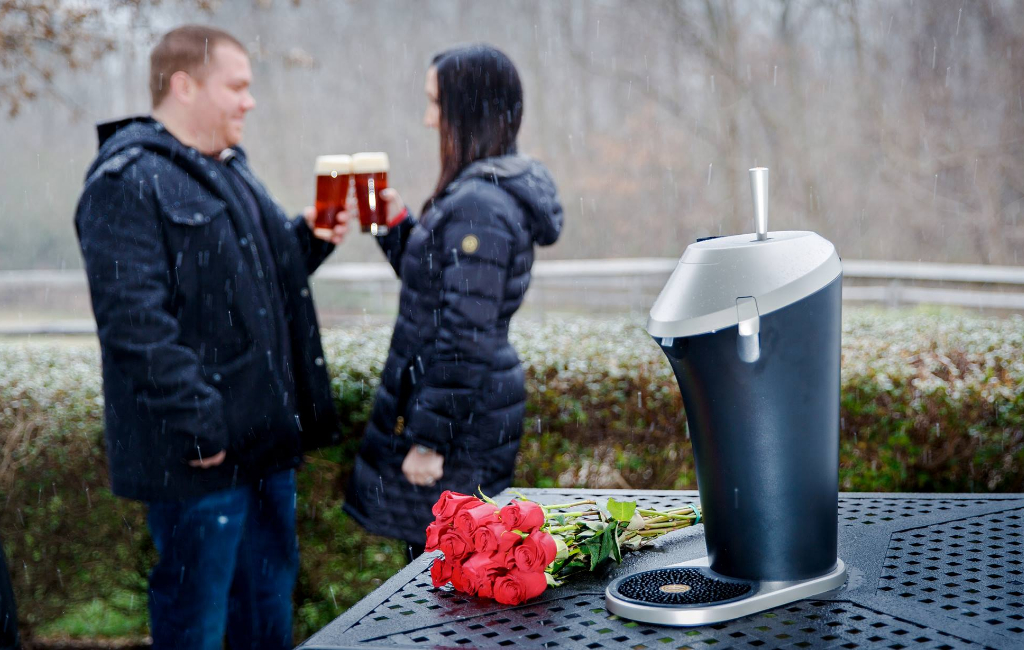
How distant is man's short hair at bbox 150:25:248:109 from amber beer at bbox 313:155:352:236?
0.37 meters

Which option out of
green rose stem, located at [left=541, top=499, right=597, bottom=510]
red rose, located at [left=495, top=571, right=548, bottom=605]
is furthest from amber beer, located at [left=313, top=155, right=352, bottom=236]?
red rose, located at [left=495, top=571, right=548, bottom=605]

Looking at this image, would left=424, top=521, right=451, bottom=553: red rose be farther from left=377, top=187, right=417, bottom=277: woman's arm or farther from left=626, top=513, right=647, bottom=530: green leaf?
left=377, top=187, right=417, bottom=277: woman's arm

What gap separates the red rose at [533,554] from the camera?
1.10m

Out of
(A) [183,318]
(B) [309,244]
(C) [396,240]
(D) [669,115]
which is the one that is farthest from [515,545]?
(D) [669,115]

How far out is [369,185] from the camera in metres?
2.48

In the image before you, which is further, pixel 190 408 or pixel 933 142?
pixel 933 142

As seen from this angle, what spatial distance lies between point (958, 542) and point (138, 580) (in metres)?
2.66

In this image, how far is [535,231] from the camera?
2.44 meters

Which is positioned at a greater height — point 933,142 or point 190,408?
point 933,142

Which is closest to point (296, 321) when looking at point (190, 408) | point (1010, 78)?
point (190, 408)

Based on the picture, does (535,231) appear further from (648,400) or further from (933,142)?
(933,142)

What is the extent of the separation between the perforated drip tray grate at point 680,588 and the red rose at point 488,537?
0.47ft

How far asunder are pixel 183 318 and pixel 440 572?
135 centimetres

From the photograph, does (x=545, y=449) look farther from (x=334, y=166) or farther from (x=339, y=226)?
(x=334, y=166)
